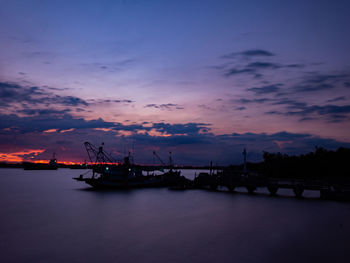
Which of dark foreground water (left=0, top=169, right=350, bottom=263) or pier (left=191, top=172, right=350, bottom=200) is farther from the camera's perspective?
pier (left=191, top=172, right=350, bottom=200)

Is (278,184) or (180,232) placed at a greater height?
(278,184)

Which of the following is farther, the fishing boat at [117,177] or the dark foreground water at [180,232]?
the fishing boat at [117,177]

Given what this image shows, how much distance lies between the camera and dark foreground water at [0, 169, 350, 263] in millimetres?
20453

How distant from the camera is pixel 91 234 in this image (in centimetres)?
2723

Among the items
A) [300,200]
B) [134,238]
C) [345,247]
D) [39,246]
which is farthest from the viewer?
[300,200]

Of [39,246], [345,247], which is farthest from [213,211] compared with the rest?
[39,246]

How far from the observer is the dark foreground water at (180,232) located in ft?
67.1

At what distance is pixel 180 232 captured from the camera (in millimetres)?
27891

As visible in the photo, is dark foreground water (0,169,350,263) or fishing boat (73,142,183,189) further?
fishing boat (73,142,183,189)

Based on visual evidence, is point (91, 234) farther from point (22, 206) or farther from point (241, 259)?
point (22, 206)

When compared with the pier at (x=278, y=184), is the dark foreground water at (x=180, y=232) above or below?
below

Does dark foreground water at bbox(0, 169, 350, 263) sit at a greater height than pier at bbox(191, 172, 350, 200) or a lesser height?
lesser

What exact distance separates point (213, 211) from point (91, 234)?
63.1ft

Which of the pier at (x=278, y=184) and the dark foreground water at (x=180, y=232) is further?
the pier at (x=278, y=184)
